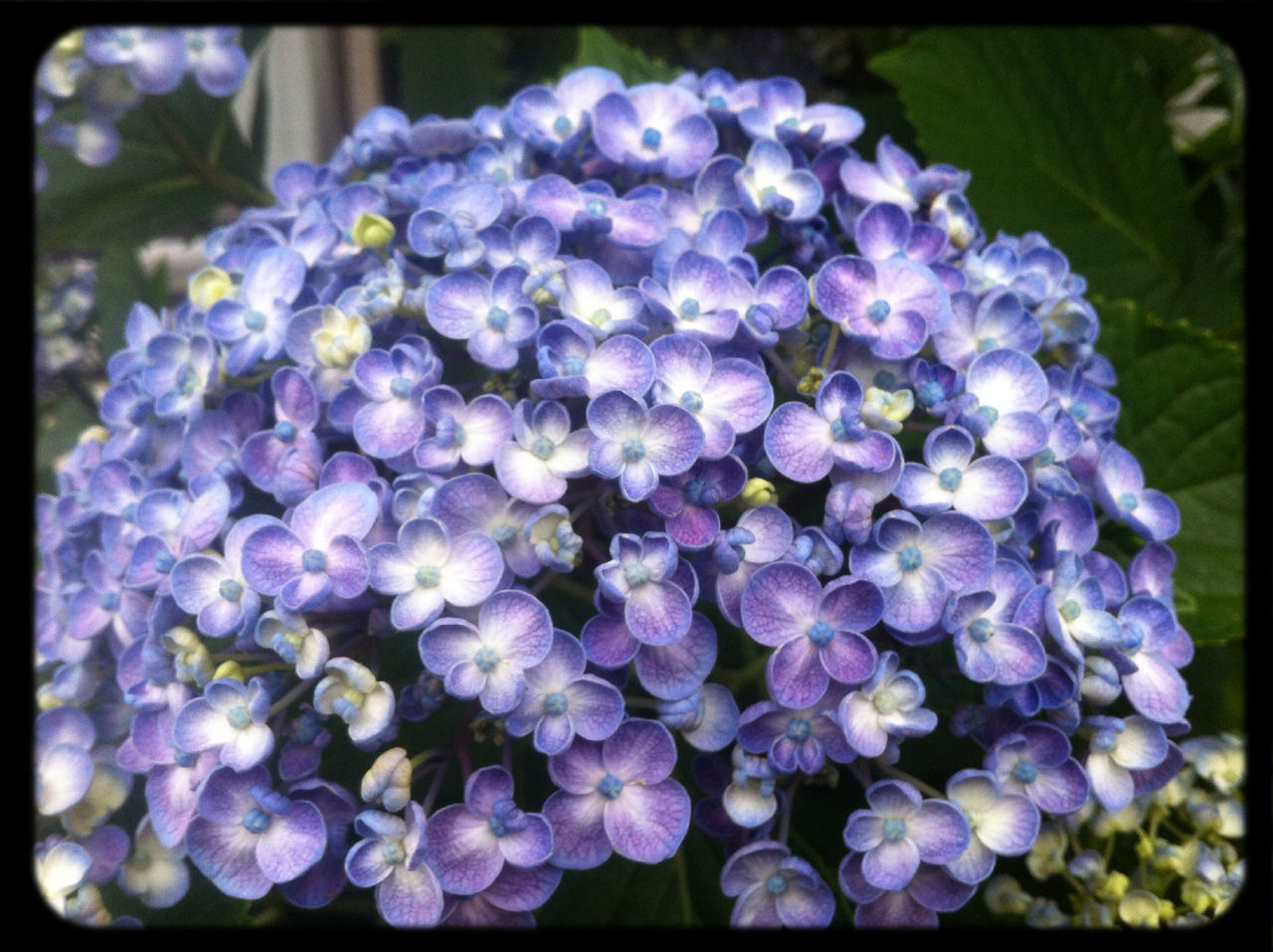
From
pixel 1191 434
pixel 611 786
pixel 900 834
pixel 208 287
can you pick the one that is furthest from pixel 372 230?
pixel 1191 434

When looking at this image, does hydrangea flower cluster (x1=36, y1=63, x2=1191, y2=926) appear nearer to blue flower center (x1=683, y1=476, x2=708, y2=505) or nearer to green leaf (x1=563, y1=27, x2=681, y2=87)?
blue flower center (x1=683, y1=476, x2=708, y2=505)

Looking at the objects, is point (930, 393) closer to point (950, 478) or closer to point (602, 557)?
point (950, 478)

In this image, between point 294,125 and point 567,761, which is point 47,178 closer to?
point 294,125

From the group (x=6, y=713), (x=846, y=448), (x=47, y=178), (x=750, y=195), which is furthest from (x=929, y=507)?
(x=47, y=178)

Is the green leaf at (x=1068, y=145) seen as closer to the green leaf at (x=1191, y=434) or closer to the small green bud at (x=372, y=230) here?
the green leaf at (x=1191, y=434)

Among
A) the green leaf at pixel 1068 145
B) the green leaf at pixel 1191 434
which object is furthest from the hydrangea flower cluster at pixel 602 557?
the green leaf at pixel 1068 145

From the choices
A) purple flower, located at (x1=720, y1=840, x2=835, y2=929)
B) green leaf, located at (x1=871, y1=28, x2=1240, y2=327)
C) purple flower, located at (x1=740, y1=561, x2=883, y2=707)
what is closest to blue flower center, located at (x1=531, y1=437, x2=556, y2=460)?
purple flower, located at (x1=740, y1=561, x2=883, y2=707)
